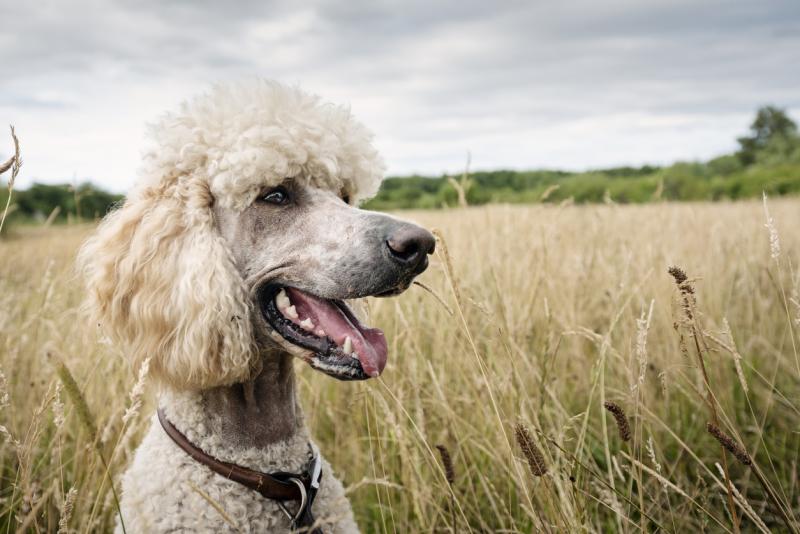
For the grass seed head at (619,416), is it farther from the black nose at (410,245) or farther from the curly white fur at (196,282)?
the curly white fur at (196,282)

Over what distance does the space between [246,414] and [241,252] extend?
1.77ft

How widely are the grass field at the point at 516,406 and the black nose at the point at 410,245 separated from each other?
66 mm

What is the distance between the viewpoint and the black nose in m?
1.66

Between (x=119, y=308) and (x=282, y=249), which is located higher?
(x=282, y=249)

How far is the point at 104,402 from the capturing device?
95.8 inches

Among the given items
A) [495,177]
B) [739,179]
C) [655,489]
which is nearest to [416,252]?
[655,489]

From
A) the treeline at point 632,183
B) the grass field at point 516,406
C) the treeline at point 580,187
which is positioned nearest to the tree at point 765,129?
the treeline at point 632,183

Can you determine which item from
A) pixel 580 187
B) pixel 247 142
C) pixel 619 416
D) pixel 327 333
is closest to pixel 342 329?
pixel 327 333

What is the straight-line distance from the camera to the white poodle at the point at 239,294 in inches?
67.1

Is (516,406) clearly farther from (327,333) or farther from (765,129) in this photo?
(765,129)

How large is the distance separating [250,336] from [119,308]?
0.44 m

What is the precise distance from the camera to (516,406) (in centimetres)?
224

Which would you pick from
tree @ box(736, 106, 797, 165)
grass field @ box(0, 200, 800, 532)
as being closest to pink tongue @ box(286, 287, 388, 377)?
grass field @ box(0, 200, 800, 532)

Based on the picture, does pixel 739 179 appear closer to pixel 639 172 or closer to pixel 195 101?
pixel 639 172
